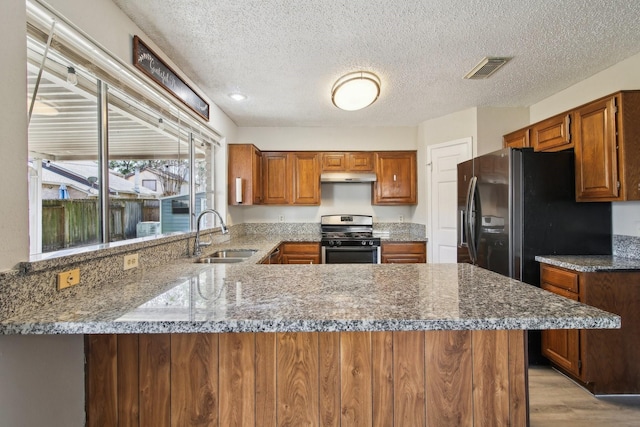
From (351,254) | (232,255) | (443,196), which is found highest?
(443,196)

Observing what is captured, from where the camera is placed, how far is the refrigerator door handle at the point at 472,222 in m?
2.97

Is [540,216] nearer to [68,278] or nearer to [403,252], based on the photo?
[403,252]

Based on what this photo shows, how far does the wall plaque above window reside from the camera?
1.96 metres

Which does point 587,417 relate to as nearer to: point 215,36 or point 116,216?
point 116,216

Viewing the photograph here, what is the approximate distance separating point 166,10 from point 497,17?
2038 millimetres

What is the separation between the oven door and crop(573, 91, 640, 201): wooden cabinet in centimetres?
222

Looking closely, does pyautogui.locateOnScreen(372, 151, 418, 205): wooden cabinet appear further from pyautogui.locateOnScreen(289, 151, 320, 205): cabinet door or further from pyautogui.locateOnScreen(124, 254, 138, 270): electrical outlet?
pyautogui.locateOnScreen(124, 254, 138, 270): electrical outlet

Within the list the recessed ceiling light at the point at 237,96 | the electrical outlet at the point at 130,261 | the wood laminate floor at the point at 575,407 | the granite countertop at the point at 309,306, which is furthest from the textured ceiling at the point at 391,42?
the wood laminate floor at the point at 575,407

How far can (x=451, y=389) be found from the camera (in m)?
1.19

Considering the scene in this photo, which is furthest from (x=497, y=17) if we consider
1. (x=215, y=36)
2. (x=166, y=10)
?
(x=166, y=10)

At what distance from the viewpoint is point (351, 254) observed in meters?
4.09

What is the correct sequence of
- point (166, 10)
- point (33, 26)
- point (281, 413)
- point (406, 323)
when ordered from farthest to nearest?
point (166, 10) → point (33, 26) → point (281, 413) → point (406, 323)

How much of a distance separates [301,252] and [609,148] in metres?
3.18

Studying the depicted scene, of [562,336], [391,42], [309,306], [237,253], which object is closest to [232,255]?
[237,253]
